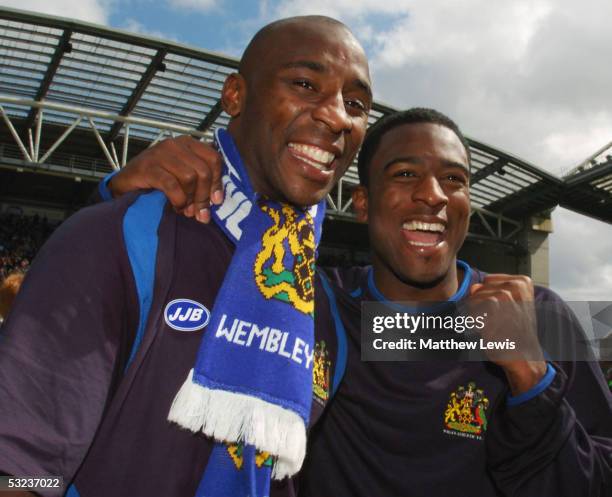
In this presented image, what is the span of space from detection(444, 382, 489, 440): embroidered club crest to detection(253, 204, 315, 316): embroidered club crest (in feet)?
2.40

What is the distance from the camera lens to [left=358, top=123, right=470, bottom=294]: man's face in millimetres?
2303

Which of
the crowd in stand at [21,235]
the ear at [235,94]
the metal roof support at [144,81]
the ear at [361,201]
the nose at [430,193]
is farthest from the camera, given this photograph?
the crowd in stand at [21,235]

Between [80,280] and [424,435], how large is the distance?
1.33 m

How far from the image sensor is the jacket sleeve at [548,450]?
172cm

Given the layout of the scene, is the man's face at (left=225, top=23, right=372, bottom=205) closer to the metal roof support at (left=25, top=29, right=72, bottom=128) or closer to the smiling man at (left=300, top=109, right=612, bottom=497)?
the smiling man at (left=300, top=109, right=612, bottom=497)

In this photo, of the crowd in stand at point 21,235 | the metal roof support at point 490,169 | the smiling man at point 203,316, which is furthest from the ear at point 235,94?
the crowd in stand at point 21,235

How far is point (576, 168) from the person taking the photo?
1908cm

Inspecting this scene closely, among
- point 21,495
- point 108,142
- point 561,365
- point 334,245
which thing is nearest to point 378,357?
point 561,365

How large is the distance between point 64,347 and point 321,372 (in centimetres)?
98

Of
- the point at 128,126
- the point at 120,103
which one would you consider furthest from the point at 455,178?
the point at 120,103

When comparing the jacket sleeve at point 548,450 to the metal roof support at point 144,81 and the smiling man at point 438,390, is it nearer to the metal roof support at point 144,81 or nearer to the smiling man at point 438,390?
the smiling man at point 438,390

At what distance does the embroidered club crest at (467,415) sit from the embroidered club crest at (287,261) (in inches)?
28.8

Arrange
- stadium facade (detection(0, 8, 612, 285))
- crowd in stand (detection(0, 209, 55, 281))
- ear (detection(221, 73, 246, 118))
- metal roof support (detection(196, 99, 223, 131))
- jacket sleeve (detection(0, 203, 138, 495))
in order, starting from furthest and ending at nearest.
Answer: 1. crowd in stand (detection(0, 209, 55, 281))
2. metal roof support (detection(196, 99, 223, 131))
3. stadium facade (detection(0, 8, 612, 285))
4. ear (detection(221, 73, 246, 118))
5. jacket sleeve (detection(0, 203, 138, 495))

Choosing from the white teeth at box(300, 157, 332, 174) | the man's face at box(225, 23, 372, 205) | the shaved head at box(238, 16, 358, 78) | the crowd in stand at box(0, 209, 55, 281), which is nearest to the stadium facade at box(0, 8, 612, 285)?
the crowd in stand at box(0, 209, 55, 281)
